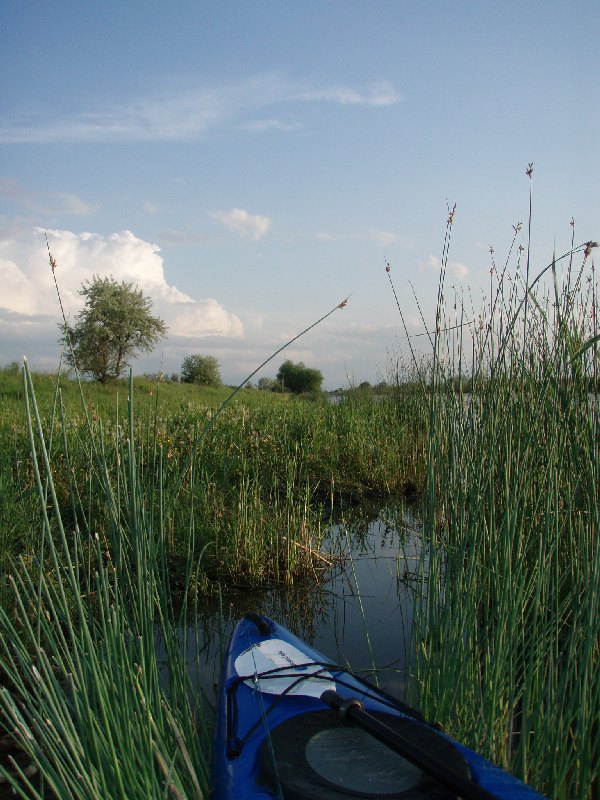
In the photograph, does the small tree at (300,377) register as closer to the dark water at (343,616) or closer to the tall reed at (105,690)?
the dark water at (343,616)

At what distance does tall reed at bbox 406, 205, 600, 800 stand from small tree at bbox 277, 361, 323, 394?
66.1ft

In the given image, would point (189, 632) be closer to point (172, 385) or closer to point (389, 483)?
point (389, 483)

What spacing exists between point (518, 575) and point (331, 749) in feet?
2.13

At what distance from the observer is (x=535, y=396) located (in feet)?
6.86

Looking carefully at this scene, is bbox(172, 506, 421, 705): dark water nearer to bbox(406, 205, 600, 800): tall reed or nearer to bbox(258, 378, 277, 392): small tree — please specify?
bbox(406, 205, 600, 800): tall reed

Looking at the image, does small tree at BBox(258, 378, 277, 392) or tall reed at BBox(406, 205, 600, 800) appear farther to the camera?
small tree at BBox(258, 378, 277, 392)

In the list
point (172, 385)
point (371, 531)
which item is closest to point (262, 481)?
point (371, 531)

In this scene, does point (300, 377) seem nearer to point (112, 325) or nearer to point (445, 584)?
point (112, 325)

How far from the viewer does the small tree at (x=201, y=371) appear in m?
20.0

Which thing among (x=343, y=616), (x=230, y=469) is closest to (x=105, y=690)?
(x=343, y=616)

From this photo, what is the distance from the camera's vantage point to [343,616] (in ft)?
11.6

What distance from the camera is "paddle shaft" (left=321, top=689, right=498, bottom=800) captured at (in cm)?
118

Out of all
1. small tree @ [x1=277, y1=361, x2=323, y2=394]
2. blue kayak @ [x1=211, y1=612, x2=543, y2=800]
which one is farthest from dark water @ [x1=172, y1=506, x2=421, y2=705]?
small tree @ [x1=277, y1=361, x2=323, y2=394]

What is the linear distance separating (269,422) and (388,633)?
12.3 ft
